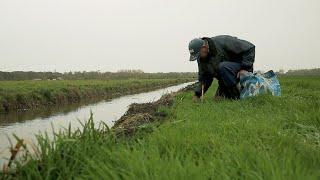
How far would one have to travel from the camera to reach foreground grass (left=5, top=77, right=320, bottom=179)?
8.26 ft

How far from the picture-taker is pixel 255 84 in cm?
746

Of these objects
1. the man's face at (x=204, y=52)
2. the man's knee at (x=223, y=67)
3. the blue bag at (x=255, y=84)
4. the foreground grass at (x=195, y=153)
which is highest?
Answer: the man's face at (x=204, y=52)

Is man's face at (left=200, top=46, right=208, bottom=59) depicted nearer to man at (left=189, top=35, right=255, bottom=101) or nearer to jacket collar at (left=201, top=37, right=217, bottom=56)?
man at (left=189, top=35, right=255, bottom=101)

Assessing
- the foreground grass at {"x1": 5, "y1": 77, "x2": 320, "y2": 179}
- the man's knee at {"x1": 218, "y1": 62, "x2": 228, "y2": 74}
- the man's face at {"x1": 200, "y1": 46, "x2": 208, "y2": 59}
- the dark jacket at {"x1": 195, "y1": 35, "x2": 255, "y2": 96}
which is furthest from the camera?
the dark jacket at {"x1": 195, "y1": 35, "x2": 255, "y2": 96}

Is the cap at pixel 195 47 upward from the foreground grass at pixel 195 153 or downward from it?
upward

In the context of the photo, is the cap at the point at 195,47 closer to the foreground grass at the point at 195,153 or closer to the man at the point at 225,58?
the man at the point at 225,58

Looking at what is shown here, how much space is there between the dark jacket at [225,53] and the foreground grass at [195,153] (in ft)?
8.23

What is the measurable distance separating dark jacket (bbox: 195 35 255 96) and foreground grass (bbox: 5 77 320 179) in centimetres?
251

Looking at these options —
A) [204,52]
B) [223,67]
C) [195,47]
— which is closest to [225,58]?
[223,67]

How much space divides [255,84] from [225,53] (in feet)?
2.60

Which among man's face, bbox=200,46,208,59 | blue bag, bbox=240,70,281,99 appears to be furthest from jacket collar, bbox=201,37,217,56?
blue bag, bbox=240,70,281,99

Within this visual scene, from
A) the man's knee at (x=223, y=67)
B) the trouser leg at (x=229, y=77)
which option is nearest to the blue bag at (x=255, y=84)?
the trouser leg at (x=229, y=77)

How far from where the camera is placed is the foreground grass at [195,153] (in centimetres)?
252

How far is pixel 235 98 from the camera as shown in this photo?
796cm
